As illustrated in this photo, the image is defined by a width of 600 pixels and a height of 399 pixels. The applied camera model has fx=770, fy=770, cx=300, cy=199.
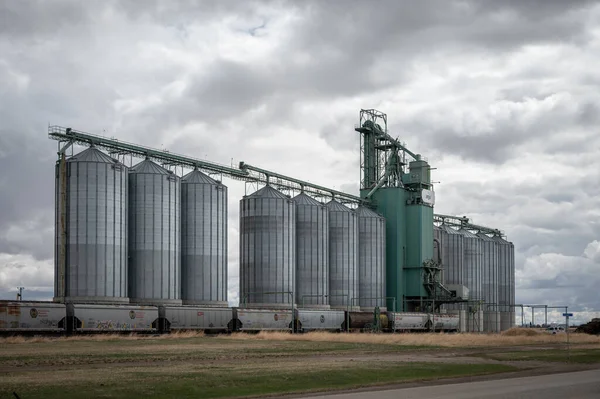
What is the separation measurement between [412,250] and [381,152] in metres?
19.9

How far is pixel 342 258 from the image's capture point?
13000 cm

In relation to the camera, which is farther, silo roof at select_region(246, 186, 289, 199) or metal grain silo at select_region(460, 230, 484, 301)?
metal grain silo at select_region(460, 230, 484, 301)

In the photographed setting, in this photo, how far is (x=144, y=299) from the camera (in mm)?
94250

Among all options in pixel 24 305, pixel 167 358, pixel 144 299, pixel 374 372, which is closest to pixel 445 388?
pixel 374 372

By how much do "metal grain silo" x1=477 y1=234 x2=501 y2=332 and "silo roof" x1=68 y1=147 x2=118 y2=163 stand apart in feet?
333

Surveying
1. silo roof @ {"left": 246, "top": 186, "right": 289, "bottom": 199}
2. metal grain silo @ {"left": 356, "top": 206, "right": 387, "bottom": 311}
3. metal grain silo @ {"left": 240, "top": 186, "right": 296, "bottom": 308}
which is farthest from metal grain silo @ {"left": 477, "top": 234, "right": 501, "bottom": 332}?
silo roof @ {"left": 246, "top": 186, "right": 289, "bottom": 199}

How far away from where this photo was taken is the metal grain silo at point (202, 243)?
10188 cm

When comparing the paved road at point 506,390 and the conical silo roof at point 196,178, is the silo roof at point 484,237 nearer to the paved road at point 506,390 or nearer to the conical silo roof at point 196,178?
the conical silo roof at point 196,178

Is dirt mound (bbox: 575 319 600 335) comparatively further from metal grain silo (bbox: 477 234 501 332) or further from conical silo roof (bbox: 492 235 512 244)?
conical silo roof (bbox: 492 235 512 244)

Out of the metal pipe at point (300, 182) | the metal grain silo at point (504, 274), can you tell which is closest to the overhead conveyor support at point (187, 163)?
the metal pipe at point (300, 182)

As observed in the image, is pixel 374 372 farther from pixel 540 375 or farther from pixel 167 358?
pixel 167 358

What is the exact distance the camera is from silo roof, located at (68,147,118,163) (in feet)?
296

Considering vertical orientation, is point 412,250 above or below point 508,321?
above

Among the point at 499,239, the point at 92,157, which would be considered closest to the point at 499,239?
the point at 499,239
